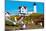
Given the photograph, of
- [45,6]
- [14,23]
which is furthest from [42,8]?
[14,23]

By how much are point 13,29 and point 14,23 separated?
0.05 m

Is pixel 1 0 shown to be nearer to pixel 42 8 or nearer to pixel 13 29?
pixel 13 29

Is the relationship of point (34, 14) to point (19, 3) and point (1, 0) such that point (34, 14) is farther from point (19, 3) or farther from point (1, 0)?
point (1, 0)

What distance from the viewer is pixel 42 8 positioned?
34.9 inches

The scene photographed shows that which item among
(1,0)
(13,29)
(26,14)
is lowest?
(13,29)

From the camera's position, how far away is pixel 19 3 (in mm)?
854

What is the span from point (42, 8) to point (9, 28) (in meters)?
0.35

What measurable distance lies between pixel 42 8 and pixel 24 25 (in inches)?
9.1

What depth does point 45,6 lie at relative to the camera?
896mm

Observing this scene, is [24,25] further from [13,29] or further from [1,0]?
[1,0]

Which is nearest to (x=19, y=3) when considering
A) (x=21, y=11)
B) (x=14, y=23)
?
(x=21, y=11)

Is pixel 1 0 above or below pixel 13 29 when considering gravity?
above

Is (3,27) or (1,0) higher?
(1,0)

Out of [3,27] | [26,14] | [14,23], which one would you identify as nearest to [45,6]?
[26,14]
